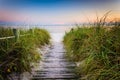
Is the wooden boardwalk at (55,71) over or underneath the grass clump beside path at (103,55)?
underneath

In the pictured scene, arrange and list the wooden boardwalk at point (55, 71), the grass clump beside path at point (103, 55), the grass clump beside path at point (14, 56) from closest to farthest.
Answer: the grass clump beside path at point (103, 55), the grass clump beside path at point (14, 56), the wooden boardwalk at point (55, 71)

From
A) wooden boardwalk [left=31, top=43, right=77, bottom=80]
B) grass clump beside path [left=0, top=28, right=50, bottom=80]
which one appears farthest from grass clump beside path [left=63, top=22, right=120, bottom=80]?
grass clump beside path [left=0, top=28, right=50, bottom=80]

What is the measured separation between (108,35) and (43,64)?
3337 millimetres

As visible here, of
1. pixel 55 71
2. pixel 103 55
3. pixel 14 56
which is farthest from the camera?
pixel 55 71

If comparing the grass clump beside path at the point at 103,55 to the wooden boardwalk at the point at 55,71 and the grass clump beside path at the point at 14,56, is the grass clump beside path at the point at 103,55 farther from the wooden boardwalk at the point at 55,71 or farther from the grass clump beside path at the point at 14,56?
the grass clump beside path at the point at 14,56

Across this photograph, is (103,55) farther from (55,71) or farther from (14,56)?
(55,71)

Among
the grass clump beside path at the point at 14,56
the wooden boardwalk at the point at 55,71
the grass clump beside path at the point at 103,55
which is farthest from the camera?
the wooden boardwalk at the point at 55,71

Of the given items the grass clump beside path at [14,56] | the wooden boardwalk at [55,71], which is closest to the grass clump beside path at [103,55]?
the wooden boardwalk at [55,71]

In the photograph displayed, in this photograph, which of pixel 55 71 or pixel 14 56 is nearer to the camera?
pixel 14 56

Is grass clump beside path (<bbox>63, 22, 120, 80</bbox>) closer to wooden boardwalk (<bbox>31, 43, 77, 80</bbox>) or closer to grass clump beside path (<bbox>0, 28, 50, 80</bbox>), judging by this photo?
wooden boardwalk (<bbox>31, 43, 77, 80</bbox>)

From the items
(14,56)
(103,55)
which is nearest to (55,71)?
(14,56)

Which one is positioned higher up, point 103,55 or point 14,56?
point 103,55

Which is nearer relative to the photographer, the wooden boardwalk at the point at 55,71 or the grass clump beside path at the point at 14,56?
the grass clump beside path at the point at 14,56

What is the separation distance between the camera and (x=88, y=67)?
8031mm
